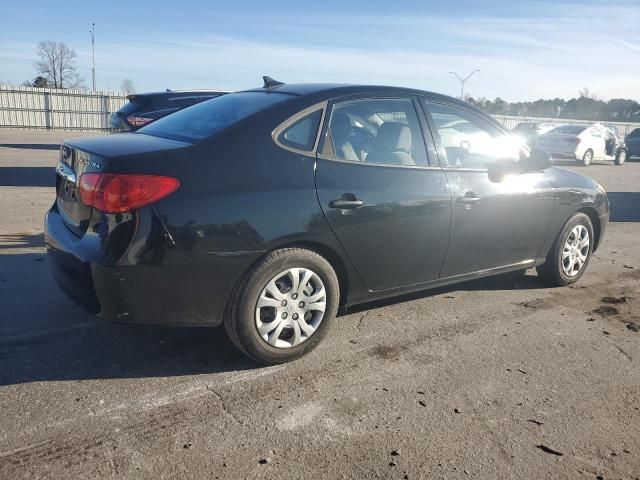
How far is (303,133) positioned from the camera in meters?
3.63

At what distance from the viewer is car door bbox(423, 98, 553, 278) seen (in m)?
4.29

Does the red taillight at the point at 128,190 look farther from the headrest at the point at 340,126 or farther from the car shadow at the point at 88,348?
the headrest at the point at 340,126

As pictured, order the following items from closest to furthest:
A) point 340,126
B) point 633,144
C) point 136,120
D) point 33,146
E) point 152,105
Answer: point 340,126
point 136,120
point 152,105
point 33,146
point 633,144

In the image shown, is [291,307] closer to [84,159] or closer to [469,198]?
[84,159]

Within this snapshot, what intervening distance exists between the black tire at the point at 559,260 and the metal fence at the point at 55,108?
93.8 ft

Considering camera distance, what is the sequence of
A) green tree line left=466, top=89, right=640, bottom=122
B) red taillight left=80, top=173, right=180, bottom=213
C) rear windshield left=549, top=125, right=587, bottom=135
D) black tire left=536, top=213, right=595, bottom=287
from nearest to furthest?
red taillight left=80, top=173, right=180, bottom=213 → black tire left=536, top=213, right=595, bottom=287 → rear windshield left=549, top=125, right=587, bottom=135 → green tree line left=466, top=89, right=640, bottom=122

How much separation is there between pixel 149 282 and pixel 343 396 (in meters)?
1.24

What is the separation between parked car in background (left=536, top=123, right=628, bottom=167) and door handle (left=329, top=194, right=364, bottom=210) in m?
18.8

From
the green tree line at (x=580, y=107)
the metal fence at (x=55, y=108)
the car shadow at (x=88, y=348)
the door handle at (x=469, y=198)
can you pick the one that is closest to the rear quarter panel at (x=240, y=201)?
the car shadow at (x=88, y=348)

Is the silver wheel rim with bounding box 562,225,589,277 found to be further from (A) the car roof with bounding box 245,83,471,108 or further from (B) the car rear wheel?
(B) the car rear wheel

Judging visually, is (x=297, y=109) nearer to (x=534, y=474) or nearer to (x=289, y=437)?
(x=289, y=437)

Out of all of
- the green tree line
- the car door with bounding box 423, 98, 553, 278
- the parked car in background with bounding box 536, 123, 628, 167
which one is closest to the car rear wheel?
the parked car in background with bounding box 536, 123, 628, 167

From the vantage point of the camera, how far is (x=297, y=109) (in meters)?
3.65

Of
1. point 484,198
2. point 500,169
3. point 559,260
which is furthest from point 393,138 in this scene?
point 559,260
